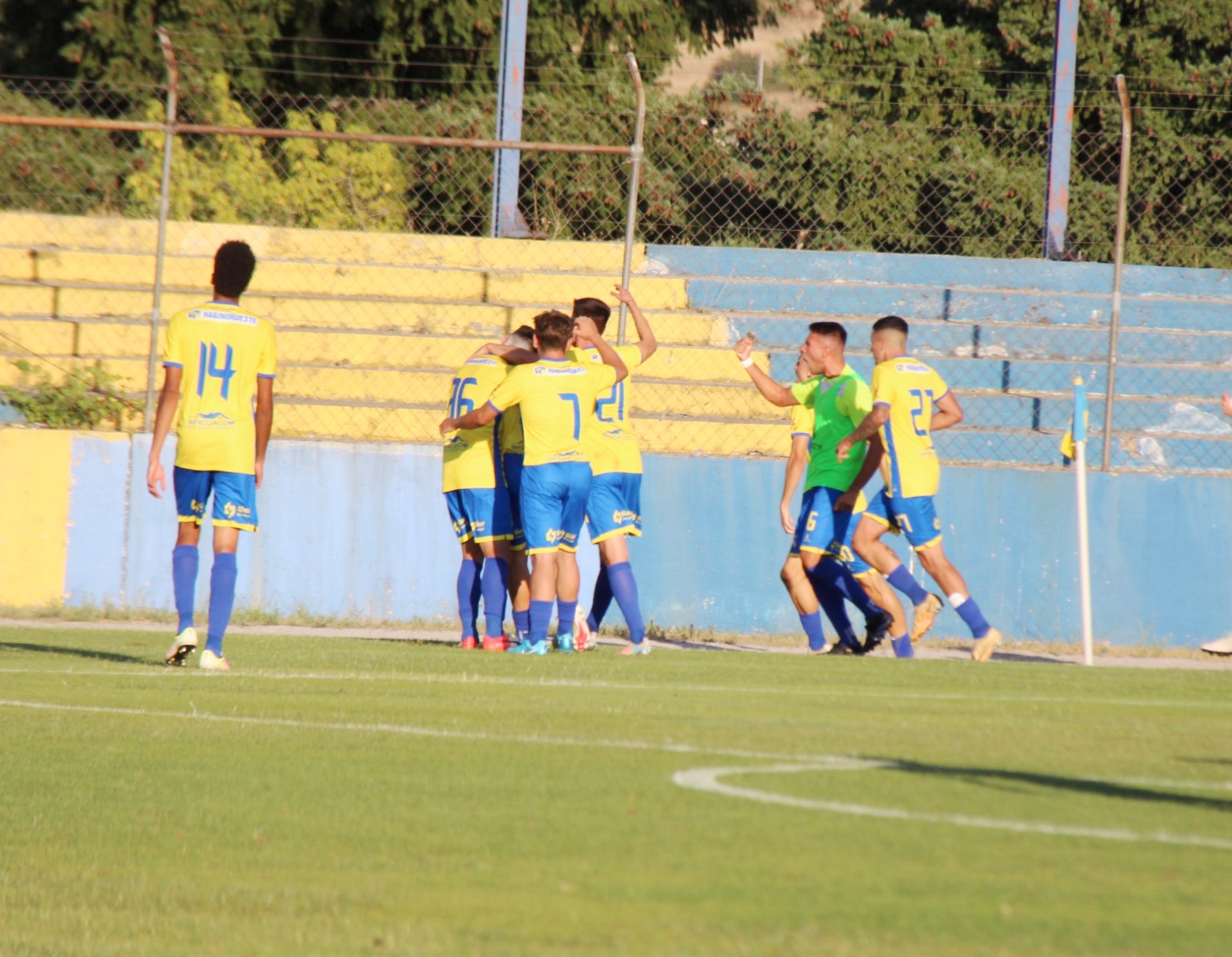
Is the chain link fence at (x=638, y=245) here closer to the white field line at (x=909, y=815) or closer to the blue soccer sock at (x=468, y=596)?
the blue soccer sock at (x=468, y=596)

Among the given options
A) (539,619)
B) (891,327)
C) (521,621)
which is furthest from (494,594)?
(891,327)

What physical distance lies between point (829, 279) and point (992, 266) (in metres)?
1.69

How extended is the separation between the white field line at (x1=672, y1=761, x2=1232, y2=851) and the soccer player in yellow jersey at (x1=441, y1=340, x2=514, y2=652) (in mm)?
4971

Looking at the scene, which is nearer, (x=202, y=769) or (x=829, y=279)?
(x=202, y=769)

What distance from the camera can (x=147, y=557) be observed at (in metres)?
12.4

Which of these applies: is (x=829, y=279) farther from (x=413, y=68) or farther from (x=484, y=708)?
(x=484, y=708)

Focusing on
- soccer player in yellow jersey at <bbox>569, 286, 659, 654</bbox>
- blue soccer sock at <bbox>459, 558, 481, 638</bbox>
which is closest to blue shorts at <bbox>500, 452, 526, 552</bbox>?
blue soccer sock at <bbox>459, 558, 481, 638</bbox>

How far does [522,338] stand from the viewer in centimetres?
993

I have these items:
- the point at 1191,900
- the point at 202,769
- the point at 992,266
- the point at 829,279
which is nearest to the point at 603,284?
the point at 829,279

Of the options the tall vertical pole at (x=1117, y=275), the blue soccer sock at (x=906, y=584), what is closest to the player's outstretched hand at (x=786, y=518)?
the blue soccer sock at (x=906, y=584)

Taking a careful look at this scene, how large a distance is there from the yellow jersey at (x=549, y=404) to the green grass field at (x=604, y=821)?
220 cm

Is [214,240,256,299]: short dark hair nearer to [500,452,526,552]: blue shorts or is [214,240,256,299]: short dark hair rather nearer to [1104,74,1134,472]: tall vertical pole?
[500,452,526,552]: blue shorts

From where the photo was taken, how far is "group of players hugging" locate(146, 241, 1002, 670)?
26.1 feet

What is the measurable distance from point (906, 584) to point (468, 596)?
9.21 ft
